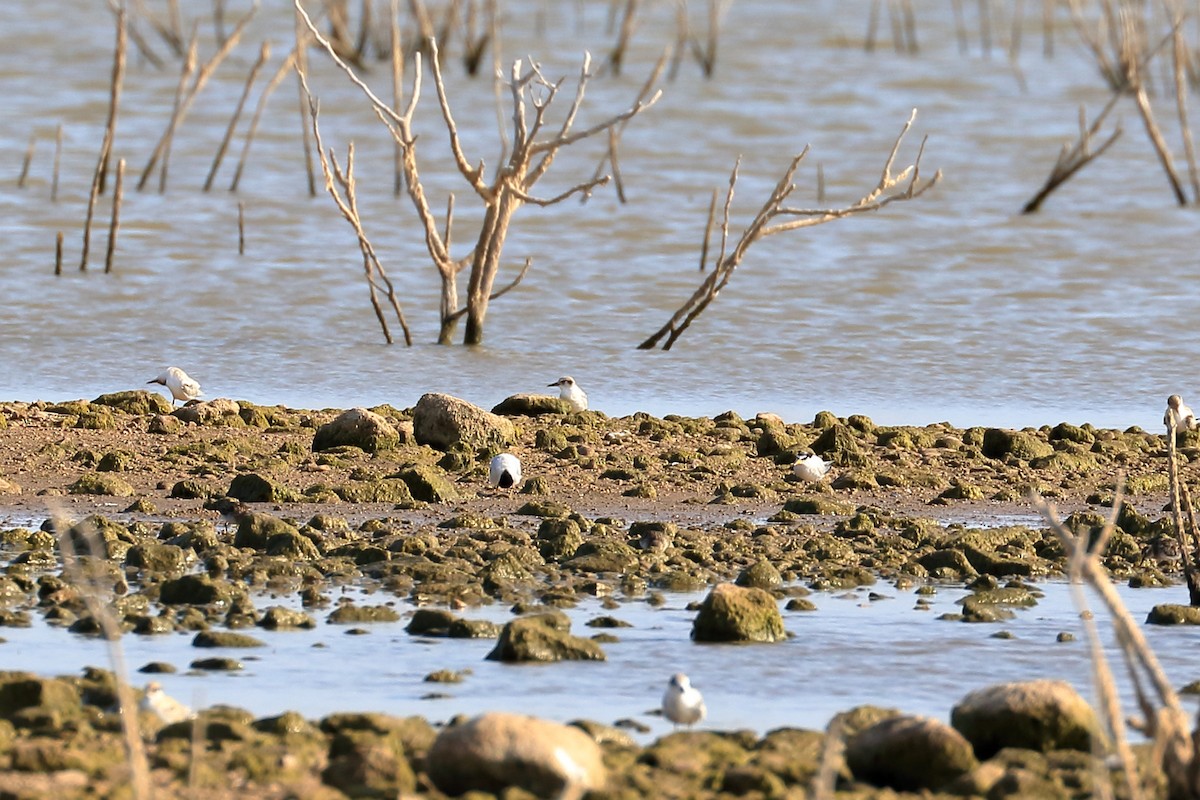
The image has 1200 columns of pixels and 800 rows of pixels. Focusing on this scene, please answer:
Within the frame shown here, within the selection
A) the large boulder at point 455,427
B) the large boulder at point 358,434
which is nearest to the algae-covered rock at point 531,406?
the large boulder at point 455,427

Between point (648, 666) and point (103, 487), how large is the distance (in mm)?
2612

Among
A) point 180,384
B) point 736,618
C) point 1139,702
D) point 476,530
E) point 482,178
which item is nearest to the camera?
point 1139,702

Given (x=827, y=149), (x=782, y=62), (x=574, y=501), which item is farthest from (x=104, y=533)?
(x=782, y=62)

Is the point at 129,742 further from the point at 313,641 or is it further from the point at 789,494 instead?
the point at 789,494

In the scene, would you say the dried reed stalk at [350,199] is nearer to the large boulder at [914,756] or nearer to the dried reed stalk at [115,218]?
the dried reed stalk at [115,218]

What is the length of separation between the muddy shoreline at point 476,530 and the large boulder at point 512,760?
0.26 ft

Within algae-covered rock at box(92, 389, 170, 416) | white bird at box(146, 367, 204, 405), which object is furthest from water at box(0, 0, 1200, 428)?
algae-covered rock at box(92, 389, 170, 416)

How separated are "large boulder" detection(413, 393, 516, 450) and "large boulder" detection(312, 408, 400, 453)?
0.12 meters

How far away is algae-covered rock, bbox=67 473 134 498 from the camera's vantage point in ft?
22.4

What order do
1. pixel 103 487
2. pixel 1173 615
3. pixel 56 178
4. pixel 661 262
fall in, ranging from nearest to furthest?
pixel 1173 615, pixel 103 487, pixel 661 262, pixel 56 178

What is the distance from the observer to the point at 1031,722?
13.9 feet

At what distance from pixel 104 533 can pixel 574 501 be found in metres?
1.69

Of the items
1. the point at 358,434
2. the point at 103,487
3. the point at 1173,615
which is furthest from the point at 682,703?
the point at 358,434

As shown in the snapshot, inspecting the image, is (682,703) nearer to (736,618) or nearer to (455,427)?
(736,618)
